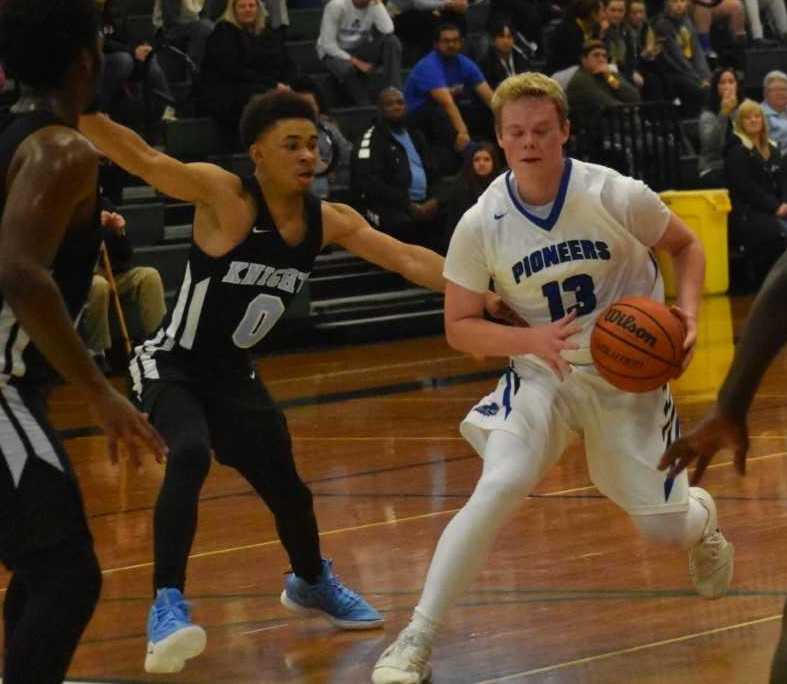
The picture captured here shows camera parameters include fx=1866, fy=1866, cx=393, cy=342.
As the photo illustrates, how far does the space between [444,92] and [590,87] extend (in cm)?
166

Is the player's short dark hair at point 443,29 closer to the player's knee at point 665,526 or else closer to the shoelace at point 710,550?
the shoelace at point 710,550

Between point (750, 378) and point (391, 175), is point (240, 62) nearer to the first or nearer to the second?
point (391, 175)

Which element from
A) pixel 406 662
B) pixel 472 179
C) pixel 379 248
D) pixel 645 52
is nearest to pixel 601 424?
pixel 406 662

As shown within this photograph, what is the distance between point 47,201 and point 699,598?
2.90m

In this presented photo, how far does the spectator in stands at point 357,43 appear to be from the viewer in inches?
632

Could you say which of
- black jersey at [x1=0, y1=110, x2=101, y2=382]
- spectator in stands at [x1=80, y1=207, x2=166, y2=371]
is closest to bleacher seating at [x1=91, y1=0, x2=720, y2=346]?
spectator in stands at [x1=80, y1=207, x2=166, y2=371]

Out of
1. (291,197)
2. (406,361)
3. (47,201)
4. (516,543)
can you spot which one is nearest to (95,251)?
(47,201)

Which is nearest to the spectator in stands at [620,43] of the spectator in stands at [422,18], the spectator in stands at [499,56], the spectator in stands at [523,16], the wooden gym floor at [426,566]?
the spectator in stands at [523,16]

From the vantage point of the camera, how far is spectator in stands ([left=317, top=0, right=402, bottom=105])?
16.1 metres

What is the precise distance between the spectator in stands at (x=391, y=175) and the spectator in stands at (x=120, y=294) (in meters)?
2.23

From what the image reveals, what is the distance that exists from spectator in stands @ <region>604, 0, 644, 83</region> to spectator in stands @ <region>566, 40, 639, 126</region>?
48.6 inches

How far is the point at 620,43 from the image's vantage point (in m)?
18.2

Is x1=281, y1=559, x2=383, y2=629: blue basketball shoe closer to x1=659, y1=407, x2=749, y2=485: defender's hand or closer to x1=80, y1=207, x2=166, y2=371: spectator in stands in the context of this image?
x1=659, y1=407, x2=749, y2=485: defender's hand

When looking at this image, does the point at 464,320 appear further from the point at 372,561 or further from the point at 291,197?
the point at 372,561
